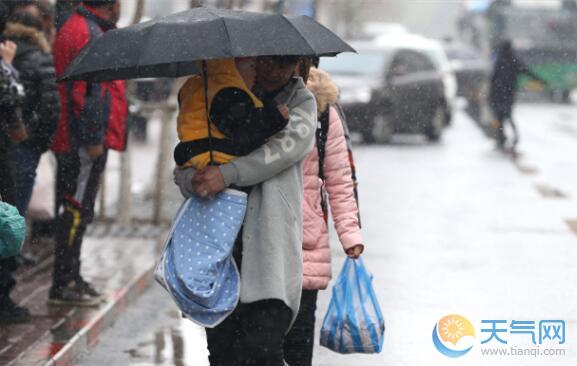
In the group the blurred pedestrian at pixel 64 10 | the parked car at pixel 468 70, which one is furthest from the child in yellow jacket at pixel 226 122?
the parked car at pixel 468 70

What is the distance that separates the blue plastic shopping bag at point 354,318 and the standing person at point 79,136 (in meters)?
2.54

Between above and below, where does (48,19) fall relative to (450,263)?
above

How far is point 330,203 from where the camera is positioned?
5512 millimetres

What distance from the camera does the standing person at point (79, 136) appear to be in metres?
7.71

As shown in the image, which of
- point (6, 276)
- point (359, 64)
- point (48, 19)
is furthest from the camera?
point (359, 64)

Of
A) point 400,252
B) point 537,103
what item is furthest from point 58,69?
point 537,103

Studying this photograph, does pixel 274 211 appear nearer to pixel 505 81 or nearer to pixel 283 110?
pixel 283 110

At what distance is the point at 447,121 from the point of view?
24.6 metres

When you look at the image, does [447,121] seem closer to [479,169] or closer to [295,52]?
[479,169]

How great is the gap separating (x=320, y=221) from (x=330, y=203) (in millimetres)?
101

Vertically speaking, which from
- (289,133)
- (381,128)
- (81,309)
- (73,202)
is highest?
(289,133)

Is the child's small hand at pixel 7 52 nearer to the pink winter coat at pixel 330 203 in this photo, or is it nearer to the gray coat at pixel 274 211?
the pink winter coat at pixel 330 203

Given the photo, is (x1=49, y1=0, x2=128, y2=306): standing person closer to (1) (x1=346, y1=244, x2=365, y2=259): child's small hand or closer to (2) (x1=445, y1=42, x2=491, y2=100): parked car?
(1) (x1=346, y1=244, x2=365, y2=259): child's small hand
